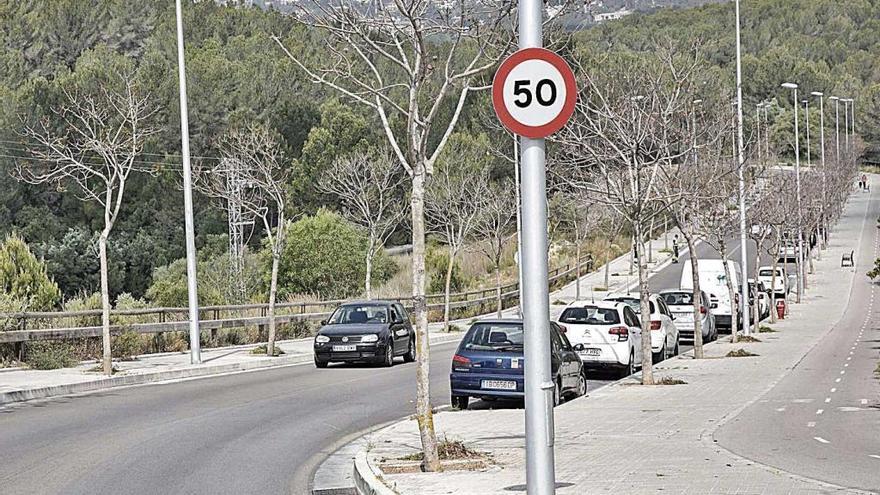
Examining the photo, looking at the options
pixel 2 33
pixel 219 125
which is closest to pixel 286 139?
pixel 219 125

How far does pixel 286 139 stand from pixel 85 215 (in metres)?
12.2

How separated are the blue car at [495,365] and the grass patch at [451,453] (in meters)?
5.59

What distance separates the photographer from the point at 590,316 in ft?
83.5

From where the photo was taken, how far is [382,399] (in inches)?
800

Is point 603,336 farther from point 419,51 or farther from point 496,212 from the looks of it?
point 496,212

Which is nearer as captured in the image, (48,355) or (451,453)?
(451,453)

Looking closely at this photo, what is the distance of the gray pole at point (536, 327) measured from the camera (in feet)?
24.6

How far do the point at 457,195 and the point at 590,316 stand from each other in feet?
99.1

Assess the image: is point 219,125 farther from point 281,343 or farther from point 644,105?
point 644,105

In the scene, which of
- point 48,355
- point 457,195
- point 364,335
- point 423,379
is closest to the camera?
point 423,379

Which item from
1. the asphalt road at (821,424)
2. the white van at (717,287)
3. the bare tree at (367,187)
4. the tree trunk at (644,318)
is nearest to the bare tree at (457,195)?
the bare tree at (367,187)

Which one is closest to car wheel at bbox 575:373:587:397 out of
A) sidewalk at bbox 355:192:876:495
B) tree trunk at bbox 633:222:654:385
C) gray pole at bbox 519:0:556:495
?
sidewalk at bbox 355:192:876:495

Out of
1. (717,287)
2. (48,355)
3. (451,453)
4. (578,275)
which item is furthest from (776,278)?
(451,453)

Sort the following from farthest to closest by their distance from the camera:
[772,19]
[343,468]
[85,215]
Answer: [772,19] → [85,215] → [343,468]
